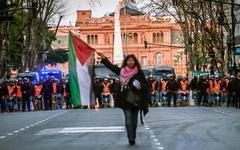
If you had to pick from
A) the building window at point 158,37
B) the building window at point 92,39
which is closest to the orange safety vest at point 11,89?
the building window at point 158,37

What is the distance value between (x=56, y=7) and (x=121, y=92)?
52622 millimetres

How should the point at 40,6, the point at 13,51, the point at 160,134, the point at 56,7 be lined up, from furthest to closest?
the point at 13,51 → the point at 56,7 → the point at 40,6 → the point at 160,134

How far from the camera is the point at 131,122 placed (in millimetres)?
17922

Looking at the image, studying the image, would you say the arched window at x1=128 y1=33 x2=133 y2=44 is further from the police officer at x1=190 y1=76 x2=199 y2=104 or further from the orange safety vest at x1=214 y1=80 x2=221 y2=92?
the orange safety vest at x1=214 y1=80 x2=221 y2=92

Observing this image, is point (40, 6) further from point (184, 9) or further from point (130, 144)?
point (130, 144)

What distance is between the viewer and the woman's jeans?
1783 cm

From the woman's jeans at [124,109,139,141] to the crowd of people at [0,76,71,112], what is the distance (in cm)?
2845

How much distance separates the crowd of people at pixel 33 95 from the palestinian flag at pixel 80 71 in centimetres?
2755

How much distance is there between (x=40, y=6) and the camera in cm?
6275

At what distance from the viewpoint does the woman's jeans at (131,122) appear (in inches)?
702

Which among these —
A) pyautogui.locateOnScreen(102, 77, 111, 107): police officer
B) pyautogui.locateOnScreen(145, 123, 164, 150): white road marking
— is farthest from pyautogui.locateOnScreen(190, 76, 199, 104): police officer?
pyautogui.locateOnScreen(145, 123, 164, 150): white road marking

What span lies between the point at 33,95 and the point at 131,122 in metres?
29.4

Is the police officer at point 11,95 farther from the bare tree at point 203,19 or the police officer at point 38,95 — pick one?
the bare tree at point 203,19

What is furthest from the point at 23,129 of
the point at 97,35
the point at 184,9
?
the point at 97,35
